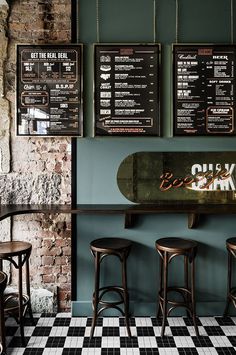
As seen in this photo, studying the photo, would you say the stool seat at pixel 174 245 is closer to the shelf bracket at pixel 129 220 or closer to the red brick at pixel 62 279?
the shelf bracket at pixel 129 220

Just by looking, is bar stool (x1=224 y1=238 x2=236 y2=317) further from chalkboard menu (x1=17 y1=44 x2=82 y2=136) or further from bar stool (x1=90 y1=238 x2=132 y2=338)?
chalkboard menu (x1=17 y1=44 x2=82 y2=136)

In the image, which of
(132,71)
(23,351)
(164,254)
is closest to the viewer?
(23,351)

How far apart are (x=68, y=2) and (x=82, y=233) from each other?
2.33 m

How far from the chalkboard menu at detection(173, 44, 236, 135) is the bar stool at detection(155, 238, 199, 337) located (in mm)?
1088

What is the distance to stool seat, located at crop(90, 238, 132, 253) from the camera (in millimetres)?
3012

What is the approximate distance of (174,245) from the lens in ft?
10.2

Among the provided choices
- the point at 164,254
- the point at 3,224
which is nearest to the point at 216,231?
the point at 164,254

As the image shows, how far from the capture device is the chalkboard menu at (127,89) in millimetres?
3387

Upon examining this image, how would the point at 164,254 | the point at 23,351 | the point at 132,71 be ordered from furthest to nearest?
1. the point at 132,71
2. the point at 164,254
3. the point at 23,351

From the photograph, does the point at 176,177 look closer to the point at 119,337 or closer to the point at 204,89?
the point at 204,89

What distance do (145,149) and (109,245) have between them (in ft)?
3.42

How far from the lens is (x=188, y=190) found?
349 centimetres

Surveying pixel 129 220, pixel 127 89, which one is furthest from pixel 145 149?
pixel 129 220

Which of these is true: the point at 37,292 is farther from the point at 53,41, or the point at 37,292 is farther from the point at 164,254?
the point at 53,41
